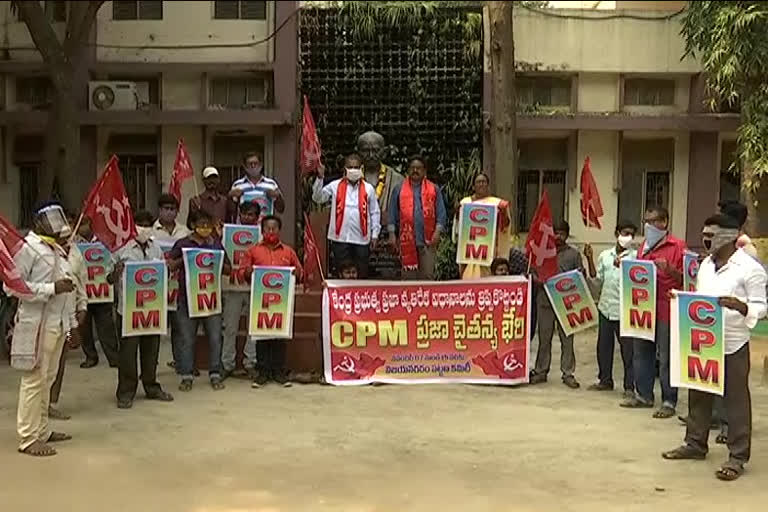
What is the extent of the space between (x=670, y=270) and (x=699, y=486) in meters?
2.37

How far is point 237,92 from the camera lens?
14930 millimetres

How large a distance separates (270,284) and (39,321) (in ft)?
8.51

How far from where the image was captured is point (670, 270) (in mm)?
7688

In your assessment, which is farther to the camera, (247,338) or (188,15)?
(188,15)

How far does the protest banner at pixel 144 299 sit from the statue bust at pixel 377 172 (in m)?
2.94

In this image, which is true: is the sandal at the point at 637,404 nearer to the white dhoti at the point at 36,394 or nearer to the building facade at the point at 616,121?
the white dhoti at the point at 36,394

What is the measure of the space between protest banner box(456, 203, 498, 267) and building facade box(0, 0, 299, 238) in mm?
5908

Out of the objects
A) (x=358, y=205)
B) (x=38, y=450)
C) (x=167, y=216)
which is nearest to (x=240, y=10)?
(x=358, y=205)

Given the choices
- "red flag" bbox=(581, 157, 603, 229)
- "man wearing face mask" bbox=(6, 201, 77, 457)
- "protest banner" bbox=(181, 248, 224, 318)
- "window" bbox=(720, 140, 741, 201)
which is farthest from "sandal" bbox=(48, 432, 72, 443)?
"window" bbox=(720, 140, 741, 201)

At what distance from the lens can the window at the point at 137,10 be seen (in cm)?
1481

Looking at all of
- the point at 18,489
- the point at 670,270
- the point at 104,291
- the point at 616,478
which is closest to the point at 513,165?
the point at 670,270

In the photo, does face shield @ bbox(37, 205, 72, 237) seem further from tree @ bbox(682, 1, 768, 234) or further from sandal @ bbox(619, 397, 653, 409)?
tree @ bbox(682, 1, 768, 234)

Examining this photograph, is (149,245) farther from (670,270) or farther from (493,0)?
(493,0)

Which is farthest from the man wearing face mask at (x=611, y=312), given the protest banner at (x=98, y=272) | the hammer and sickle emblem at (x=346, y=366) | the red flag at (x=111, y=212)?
the protest banner at (x=98, y=272)
